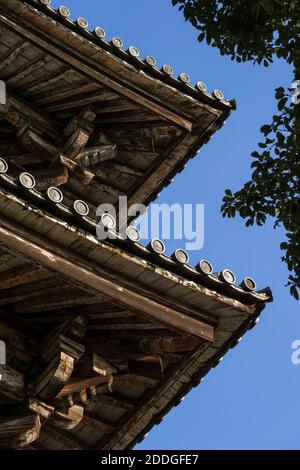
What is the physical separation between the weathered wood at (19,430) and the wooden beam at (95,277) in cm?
148

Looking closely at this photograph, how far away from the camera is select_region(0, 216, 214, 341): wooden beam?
1029 cm

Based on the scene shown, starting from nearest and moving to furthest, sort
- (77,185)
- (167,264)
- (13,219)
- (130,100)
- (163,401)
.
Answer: (13,219) → (167,264) → (163,401) → (130,100) → (77,185)

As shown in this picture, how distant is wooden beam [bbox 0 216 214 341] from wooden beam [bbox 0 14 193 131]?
15.4 ft

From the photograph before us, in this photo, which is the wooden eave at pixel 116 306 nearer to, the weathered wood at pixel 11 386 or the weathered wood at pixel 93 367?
the weathered wood at pixel 93 367

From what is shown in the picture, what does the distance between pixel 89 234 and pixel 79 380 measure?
180 centimetres

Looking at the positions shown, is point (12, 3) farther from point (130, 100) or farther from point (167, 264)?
point (167, 264)

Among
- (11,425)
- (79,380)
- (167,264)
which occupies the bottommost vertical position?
(11,425)

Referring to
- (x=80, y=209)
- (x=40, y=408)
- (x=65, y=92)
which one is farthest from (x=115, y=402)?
(x=65, y=92)

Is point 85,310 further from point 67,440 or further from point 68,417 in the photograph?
point 67,440

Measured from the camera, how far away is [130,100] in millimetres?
15211

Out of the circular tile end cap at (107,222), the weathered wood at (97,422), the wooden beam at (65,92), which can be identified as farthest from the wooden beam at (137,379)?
the wooden beam at (65,92)

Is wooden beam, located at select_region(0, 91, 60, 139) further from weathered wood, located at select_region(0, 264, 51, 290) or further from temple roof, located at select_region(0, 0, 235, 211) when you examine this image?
weathered wood, located at select_region(0, 264, 51, 290)

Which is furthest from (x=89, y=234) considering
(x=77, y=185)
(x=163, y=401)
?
(x=77, y=185)

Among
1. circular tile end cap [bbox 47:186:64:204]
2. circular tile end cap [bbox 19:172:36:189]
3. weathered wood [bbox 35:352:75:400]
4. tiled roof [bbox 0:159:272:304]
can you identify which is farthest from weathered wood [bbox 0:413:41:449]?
circular tile end cap [bbox 19:172:36:189]
